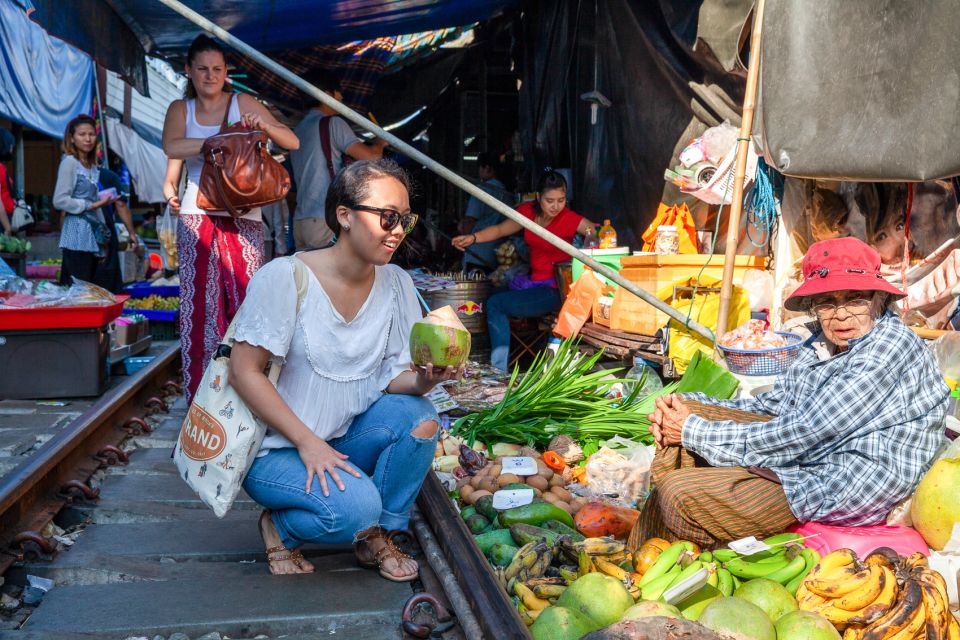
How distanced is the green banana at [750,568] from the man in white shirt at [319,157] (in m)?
4.36

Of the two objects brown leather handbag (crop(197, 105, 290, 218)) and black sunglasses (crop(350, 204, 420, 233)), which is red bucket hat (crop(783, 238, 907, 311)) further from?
brown leather handbag (crop(197, 105, 290, 218))

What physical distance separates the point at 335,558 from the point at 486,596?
93cm

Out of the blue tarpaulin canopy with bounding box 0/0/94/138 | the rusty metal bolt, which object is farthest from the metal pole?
the blue tarpaulin canopy with bounding box 0/0/94/138

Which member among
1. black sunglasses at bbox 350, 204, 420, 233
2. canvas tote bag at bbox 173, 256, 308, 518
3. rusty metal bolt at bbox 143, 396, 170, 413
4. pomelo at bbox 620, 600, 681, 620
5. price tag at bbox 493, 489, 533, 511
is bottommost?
rusty metal bolt at bbox 143, 396, 170, 413

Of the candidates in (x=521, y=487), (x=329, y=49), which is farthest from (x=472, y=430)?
(x=329, y=49)

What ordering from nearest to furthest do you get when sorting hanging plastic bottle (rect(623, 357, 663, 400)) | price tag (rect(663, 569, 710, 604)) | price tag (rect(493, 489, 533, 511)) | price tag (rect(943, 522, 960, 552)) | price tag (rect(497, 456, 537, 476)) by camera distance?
price tag (rect(663, 569, 710, 604))
price tag (rect(943, 522, 960, 552))
price tag (rect(493, 489, 533, 511))
price tag (rect(497, 456, 537, 476))
hanging plastic bottle (rect(623, 357, 663, 400))

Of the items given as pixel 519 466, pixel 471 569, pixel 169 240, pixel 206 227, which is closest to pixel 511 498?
pixel 519 466

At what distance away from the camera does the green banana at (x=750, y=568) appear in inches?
119

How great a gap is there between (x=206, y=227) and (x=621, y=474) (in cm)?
269

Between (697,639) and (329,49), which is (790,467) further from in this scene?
(329,49)

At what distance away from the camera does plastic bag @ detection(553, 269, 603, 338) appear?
704 cm

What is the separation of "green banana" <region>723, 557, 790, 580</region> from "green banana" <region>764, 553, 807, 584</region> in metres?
0.03

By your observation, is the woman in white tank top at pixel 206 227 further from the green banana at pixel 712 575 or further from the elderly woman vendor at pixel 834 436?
the green banana at pixel 712 575

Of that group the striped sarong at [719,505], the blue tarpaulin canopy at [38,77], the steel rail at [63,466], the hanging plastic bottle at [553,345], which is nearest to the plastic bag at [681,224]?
the hanging plastic bottle at [553,345]
